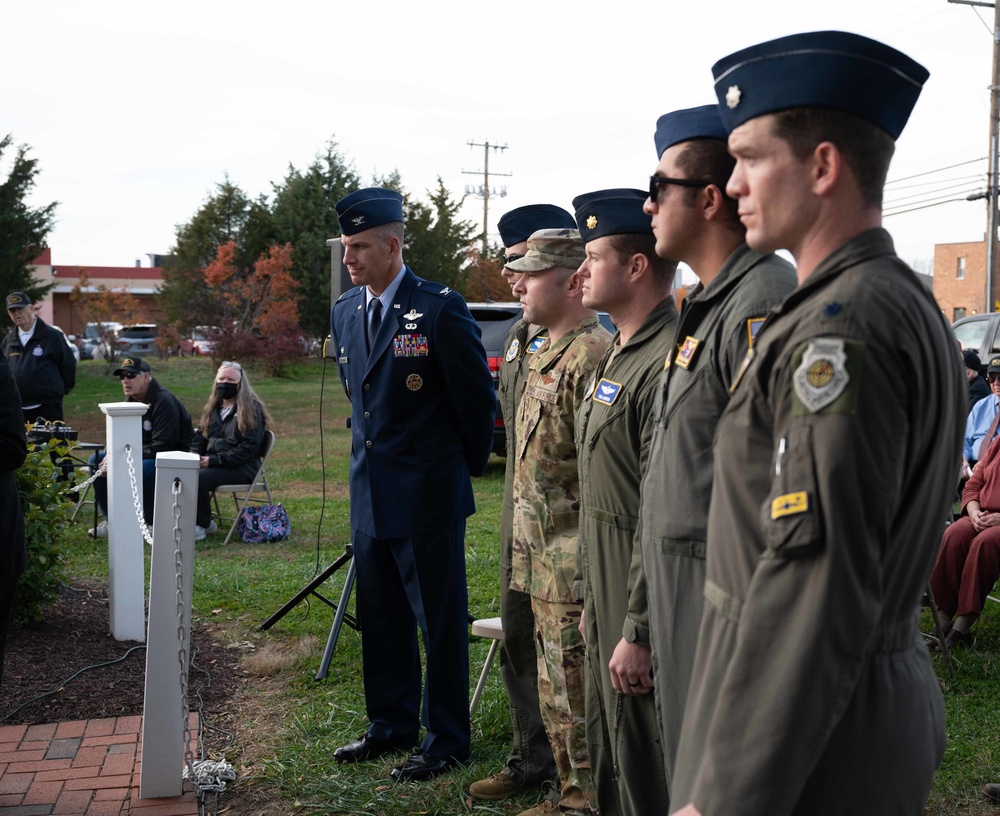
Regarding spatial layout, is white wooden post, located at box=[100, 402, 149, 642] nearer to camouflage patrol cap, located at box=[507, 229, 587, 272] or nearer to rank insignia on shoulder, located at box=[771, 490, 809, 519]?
camouflage patrol cap, located at box=[507, 229, 587, 272]

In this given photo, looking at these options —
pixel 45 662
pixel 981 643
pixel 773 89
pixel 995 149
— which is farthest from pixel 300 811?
pixel 995 149

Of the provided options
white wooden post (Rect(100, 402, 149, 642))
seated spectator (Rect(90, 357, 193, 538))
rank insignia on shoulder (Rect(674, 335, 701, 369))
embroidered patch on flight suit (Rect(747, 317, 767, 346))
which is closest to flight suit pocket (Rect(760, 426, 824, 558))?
embroidered patch on flight suit (Rect(747, 317, 767, 346))

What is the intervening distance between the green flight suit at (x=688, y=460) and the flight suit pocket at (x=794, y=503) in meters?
0.57

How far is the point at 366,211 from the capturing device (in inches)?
177

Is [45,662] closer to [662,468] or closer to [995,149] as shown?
[662,468]

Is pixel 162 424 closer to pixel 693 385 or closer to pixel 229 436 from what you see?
pixel 229 436

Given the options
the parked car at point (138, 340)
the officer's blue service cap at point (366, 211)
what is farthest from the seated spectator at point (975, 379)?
the parked car at point (138, 340)

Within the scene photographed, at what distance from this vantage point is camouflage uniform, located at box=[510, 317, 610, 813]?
11.9 feet

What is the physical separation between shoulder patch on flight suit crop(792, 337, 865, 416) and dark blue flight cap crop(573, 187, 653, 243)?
63.9 inches

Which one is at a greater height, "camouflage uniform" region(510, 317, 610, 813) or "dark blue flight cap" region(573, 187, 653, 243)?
"dark blue flight cap" region(573, 187, 653, 243)

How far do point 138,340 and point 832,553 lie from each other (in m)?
44.0

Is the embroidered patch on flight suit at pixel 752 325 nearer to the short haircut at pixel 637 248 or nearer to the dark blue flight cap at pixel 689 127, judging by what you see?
the dark blue flight cap at pixel 689 127

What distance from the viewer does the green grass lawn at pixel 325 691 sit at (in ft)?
13.7

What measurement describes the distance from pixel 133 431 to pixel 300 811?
3.16 meters
